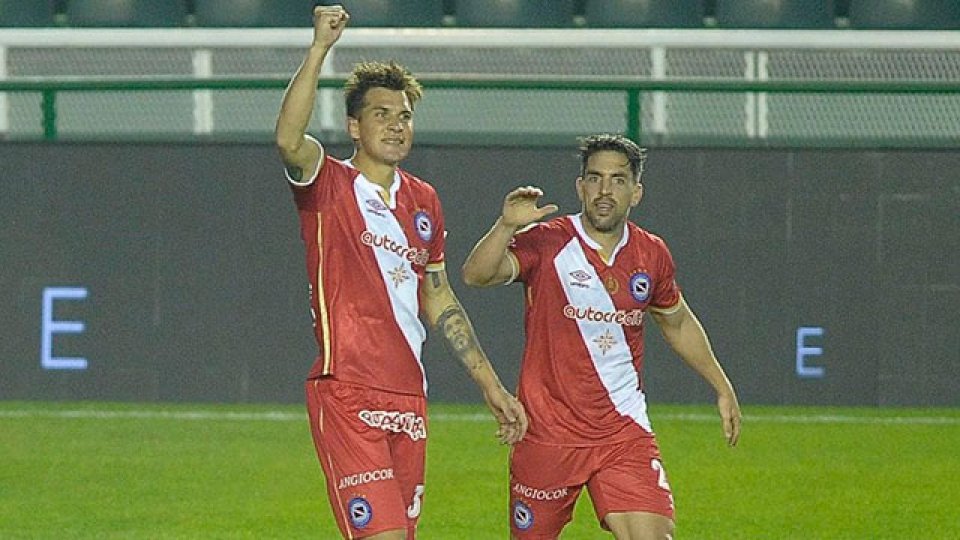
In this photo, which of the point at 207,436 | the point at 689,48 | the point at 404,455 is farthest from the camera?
the point at 689,48

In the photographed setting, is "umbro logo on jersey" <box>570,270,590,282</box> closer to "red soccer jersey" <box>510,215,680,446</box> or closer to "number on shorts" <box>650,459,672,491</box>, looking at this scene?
"red soccer jersey" <box>510,215,680,446</box>

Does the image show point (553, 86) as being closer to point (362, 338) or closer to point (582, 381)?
point (582, 381)

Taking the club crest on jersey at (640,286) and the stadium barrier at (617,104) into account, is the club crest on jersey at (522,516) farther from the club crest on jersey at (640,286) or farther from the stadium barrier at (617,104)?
the stadium barrier at (617,104)

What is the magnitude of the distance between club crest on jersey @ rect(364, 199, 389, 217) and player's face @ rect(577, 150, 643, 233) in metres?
0.87

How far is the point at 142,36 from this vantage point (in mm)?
15641

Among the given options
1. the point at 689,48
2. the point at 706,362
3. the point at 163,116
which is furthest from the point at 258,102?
the point at 706,362

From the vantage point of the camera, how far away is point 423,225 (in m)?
6.46

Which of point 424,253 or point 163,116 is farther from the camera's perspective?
point 163,116

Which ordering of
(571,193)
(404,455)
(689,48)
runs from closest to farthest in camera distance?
(404,455)
(571,193)
(689,48)

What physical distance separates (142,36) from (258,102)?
7.63 feet

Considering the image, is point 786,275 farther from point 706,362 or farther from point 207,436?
point 706,362

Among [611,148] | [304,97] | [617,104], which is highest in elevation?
[617,104]

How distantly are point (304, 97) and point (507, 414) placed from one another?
4.19 feet

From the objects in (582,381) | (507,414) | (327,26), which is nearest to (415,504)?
(507,414)
